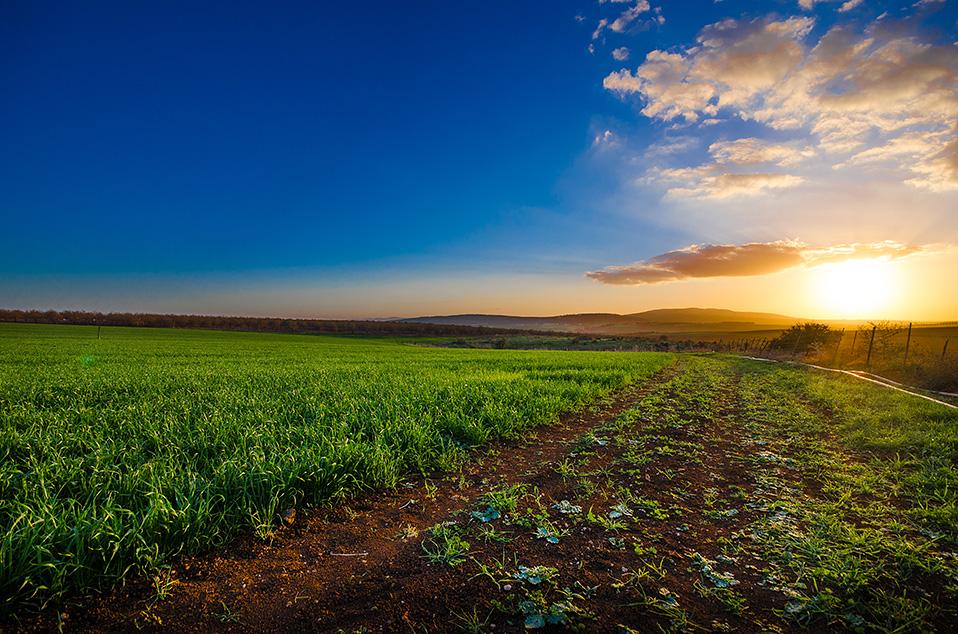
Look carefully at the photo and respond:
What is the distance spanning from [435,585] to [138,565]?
7.69 ft

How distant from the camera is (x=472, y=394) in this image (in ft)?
32.5

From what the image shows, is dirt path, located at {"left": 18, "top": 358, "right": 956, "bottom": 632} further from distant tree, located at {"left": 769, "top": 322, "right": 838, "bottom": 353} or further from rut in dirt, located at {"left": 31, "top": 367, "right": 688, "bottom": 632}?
distant tree, located at {"left": 769, "top": 322, "right": 838, "bottom": 353}

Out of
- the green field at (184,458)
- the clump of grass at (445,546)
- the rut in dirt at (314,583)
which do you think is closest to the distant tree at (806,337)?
the green field at (184,458)

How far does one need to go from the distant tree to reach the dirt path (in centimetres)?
4289

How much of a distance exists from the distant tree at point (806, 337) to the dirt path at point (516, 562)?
42888 mm

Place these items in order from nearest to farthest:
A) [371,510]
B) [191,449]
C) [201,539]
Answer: [201,539], [371,510], [191,449]

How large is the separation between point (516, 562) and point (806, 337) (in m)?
53.3

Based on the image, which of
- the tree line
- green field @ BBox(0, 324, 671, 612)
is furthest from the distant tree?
→ the tree line

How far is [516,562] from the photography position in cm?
359

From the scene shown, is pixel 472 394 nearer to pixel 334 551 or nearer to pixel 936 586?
pixel 334 551

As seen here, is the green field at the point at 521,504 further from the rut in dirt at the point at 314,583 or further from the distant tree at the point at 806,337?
the distant tree at the point at 806,337

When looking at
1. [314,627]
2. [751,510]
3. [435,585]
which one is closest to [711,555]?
[751,510]

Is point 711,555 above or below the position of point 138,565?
below

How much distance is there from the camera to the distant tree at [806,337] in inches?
1612
